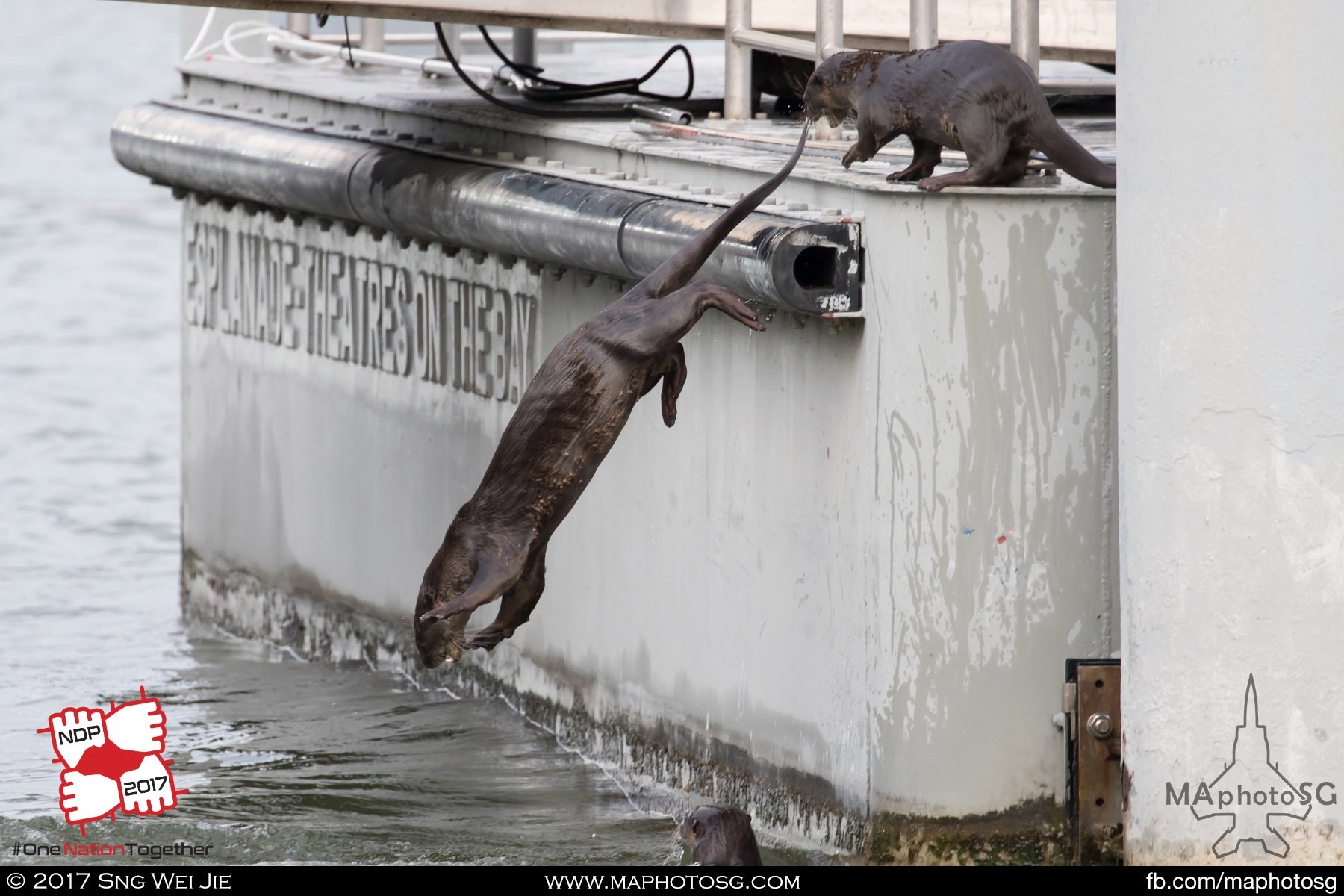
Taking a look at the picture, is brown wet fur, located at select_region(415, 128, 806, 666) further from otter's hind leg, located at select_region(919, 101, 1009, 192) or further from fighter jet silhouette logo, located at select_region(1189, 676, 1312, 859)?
fighter jet silhouette logo, located at select_region(1189, 676, 1312, 859)

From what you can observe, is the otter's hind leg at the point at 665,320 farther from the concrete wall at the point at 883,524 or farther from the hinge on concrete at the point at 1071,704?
the hinge on concrete at the point at 1071,704

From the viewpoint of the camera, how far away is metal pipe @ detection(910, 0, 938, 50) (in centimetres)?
792

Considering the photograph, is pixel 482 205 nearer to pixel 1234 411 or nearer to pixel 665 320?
pixel 665 320

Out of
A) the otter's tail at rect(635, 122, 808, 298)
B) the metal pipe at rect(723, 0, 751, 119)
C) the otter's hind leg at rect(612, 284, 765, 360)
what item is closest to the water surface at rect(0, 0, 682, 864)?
the otter's hind leg at rect(612, 284, 765, 360)

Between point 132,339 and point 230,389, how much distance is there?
11.4m

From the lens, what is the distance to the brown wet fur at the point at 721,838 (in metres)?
6.67

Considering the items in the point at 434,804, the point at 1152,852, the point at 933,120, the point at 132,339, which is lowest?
the point at 132,339

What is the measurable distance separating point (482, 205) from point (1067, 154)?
2.56 metres

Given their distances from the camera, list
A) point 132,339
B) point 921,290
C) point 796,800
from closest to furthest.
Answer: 1. point 921,290
2. point 796,800
3. point 132,339

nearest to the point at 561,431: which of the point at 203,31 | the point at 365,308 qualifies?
the point at 365,308

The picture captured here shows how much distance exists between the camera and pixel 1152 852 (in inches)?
250

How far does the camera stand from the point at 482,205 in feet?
27.9
